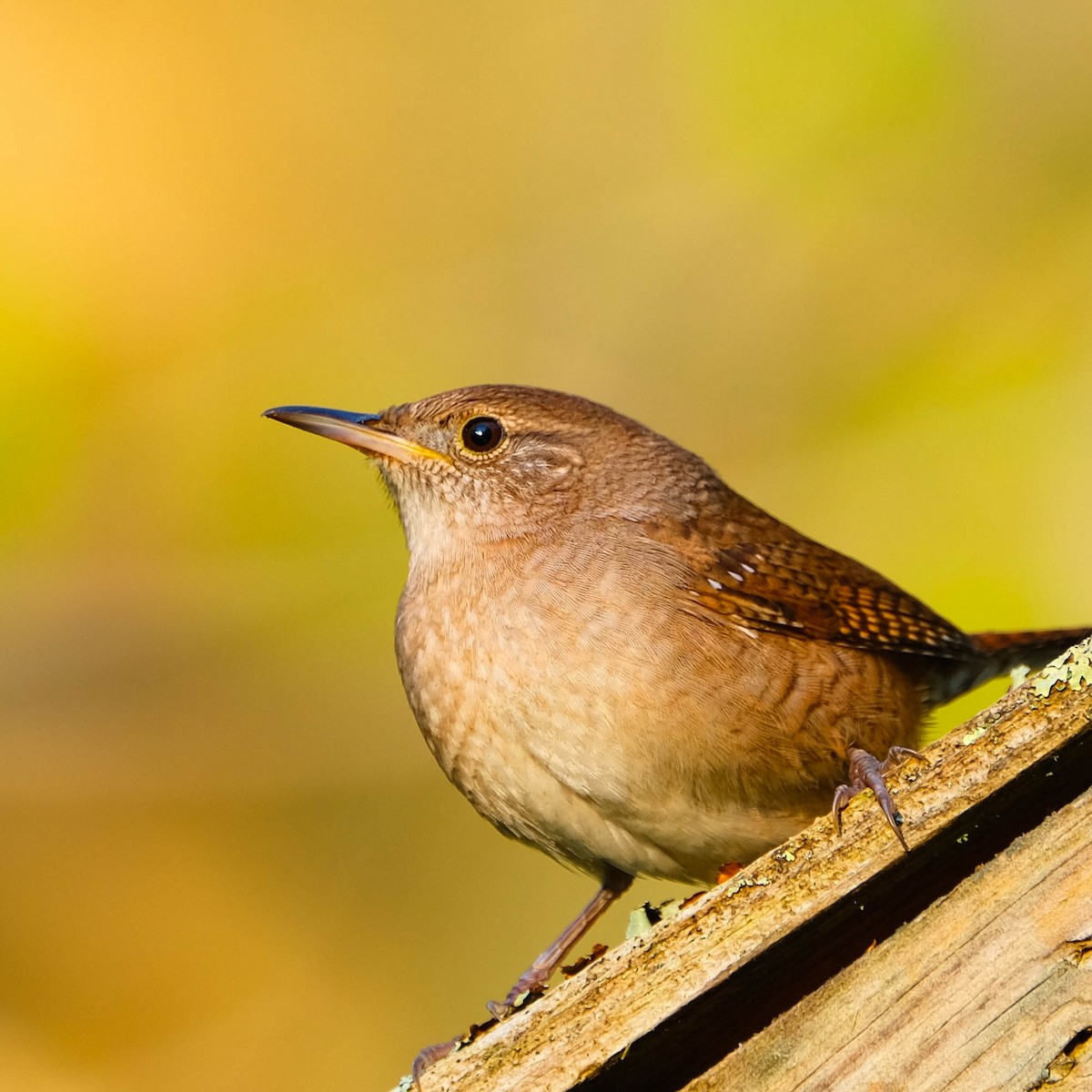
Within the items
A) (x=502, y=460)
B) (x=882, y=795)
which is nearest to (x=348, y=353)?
(x=502, y=460)

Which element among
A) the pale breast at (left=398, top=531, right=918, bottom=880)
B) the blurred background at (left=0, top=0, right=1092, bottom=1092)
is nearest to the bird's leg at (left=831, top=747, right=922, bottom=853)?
the pale breast at (left=398, top=531, right=918, bottom=880)

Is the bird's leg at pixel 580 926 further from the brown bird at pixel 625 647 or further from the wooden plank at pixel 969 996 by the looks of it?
the wooden plank at pixel 969 996

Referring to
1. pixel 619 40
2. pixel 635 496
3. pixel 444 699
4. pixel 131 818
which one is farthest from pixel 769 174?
pixel 131 818

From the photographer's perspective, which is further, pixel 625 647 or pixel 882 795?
pixel 625 647

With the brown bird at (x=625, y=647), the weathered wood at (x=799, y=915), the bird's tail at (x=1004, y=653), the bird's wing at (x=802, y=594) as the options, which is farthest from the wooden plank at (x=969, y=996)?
the bird's tail at (x=1004, y=653)

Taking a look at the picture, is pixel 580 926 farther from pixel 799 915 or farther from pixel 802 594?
pixel 799 915

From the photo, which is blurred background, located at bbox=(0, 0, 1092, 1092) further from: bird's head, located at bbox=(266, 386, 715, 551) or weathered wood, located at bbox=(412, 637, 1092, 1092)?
weathered wood, located at bbox=(412, 637, 1092, 1092)
